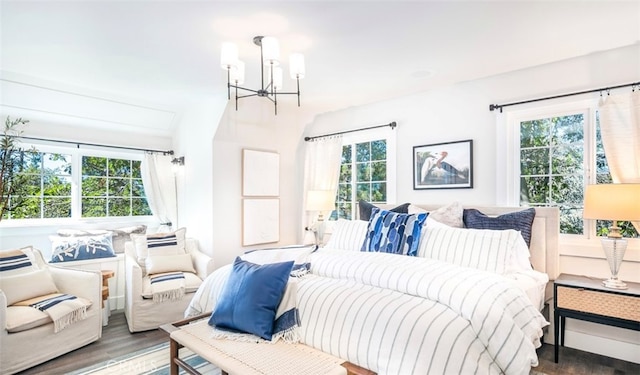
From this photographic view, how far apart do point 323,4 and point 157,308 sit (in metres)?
3.02

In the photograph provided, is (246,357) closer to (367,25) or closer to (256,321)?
(256,321)

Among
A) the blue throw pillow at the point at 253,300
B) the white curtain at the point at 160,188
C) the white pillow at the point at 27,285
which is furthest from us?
the white curtain at the point at 160,188

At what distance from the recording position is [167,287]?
11.2ft

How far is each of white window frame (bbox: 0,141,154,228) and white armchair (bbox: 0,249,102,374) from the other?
2.93ft

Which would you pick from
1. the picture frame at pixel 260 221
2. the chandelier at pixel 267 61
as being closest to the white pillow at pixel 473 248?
the chandelier at pixel 267 61

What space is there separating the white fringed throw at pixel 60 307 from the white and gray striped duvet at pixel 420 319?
6.49 feet

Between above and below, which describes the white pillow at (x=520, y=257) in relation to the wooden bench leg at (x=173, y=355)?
above

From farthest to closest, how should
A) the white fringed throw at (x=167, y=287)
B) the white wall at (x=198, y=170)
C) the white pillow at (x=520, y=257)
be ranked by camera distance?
the white wall at (x=198, y=170)
the white fringed throw at (x=167, y=287)
the white pillow at (x=520, y=257)

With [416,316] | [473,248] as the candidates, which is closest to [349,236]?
[473,248]

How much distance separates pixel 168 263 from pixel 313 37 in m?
2.72

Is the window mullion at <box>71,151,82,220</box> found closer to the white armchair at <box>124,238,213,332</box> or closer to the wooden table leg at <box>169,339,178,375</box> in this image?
the white armchair at <box>124,238,213,332</box>

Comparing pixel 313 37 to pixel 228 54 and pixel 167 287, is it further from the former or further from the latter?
pixel 167 287

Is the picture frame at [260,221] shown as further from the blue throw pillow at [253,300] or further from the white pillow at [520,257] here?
the white pillow at [520,257]

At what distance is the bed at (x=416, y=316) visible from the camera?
157cm
